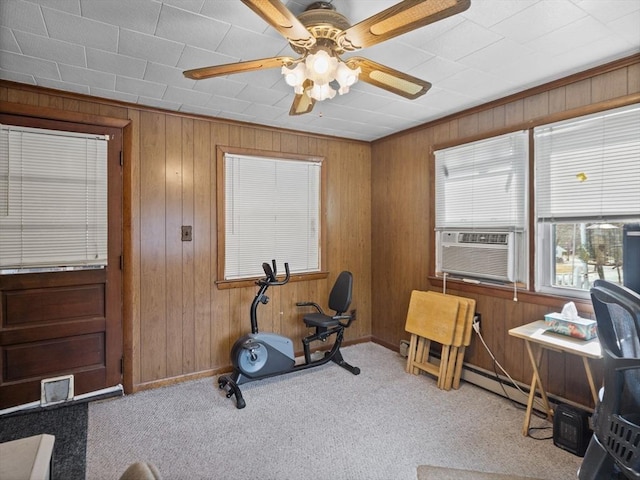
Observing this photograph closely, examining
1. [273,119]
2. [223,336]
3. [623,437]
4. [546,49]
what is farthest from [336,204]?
[623,437]

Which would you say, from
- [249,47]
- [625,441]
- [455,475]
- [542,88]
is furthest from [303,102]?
[455,475]

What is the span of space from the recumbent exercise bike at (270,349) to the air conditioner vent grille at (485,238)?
4.00 ft

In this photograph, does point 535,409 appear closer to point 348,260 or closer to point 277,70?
point 348,260

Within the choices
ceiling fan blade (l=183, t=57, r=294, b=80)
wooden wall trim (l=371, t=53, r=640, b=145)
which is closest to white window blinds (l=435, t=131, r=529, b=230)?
wooden wall trim (l=371, t=53, r=640, b=145)

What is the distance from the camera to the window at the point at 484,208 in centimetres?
297

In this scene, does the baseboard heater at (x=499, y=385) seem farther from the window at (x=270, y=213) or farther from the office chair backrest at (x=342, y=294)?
the window at (x=270, y=213)

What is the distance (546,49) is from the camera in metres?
2.17

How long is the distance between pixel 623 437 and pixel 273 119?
11.1 ft

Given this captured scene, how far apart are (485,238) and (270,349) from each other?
2233mm

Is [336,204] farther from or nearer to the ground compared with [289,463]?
farther from the ground

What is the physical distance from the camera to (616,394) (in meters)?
1.46

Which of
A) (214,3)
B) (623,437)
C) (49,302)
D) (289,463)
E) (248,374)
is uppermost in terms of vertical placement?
(214,3)

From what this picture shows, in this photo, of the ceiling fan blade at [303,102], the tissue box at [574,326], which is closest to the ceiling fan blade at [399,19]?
the ceiling fan blade at [303,102]

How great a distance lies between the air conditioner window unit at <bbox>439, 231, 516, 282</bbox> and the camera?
9.95 feet
